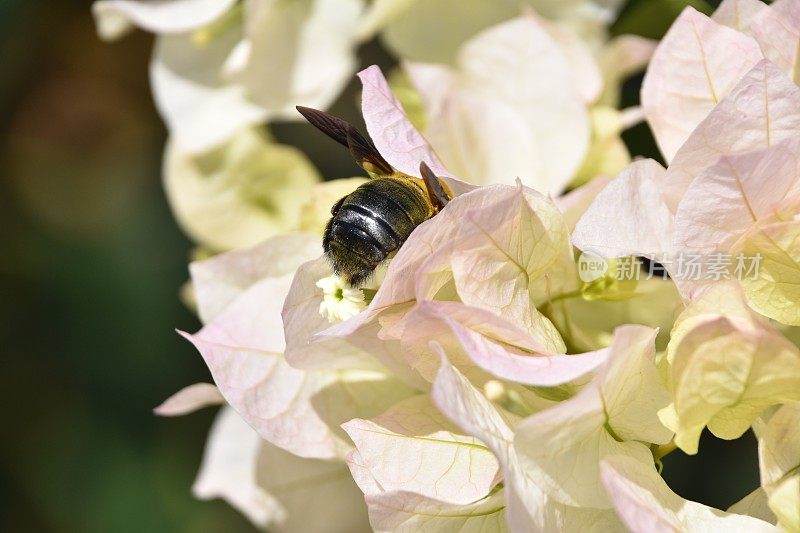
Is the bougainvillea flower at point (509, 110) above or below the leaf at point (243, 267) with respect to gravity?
above

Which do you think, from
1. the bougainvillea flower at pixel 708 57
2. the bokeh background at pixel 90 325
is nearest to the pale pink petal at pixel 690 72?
the bougainvillea flower at pixel 708 57

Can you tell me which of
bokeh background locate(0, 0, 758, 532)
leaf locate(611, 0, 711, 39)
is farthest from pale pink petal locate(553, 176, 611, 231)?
bokeh background locate(0, 0, 758, 532)

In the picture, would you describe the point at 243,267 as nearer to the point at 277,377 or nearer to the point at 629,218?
the point at 277,377

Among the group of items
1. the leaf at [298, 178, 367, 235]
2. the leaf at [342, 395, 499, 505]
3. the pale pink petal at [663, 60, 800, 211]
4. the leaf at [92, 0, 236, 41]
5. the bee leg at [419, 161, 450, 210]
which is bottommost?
the leaf at [342, 395, 499, 505]

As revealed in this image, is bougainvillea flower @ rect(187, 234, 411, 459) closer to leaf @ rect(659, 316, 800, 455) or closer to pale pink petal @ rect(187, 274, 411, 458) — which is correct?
pale pink petal @ rect(187, 274, 411, 458)

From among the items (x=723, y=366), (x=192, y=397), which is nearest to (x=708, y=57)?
(x=723, y=366)

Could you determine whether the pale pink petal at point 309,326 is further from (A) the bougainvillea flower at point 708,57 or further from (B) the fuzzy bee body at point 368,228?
(A) the bougainvillea flower at point 708,57
